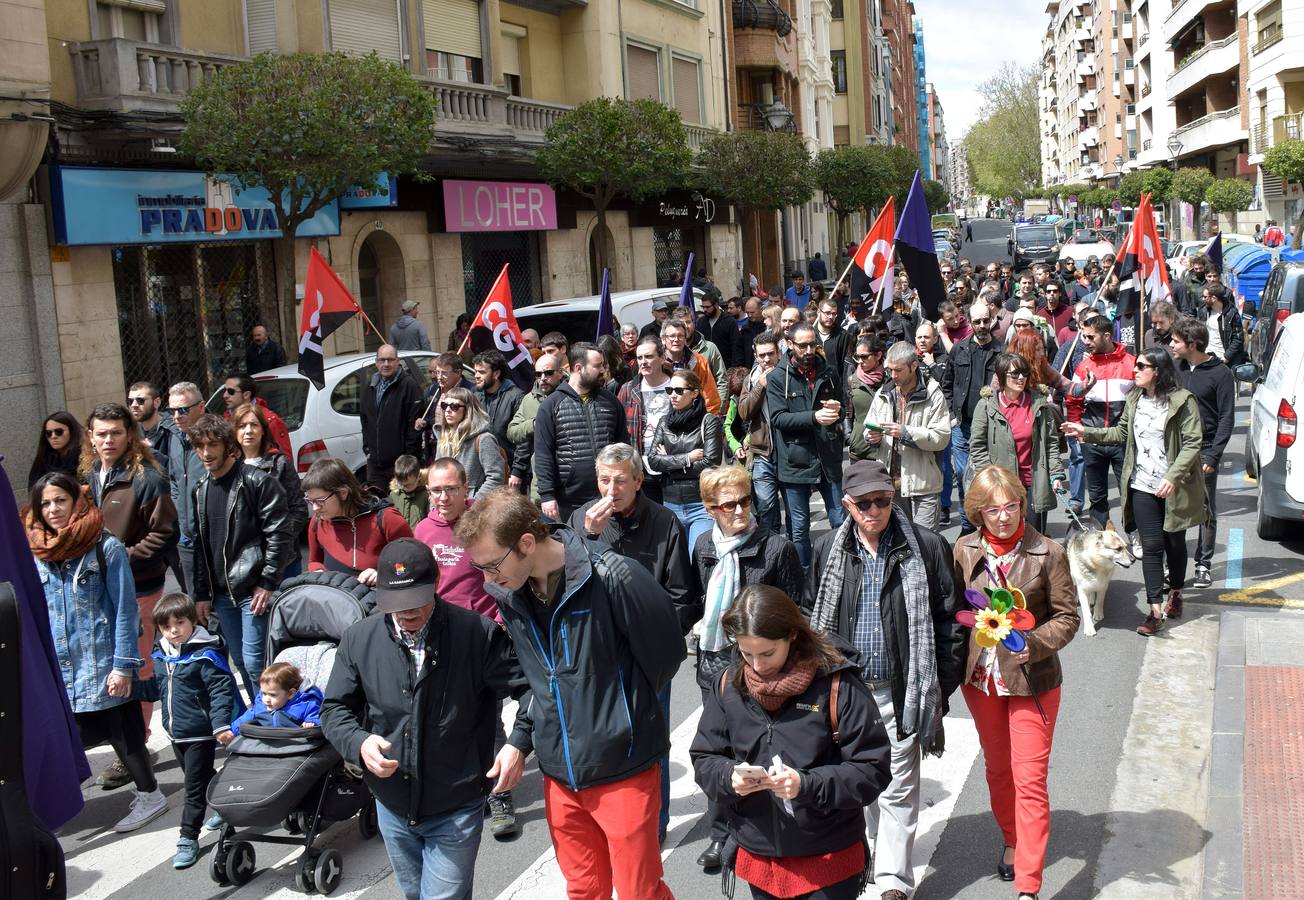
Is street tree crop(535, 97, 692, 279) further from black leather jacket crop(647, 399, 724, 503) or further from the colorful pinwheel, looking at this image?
the colorful pinwheel

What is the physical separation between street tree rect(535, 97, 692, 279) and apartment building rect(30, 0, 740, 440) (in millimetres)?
603

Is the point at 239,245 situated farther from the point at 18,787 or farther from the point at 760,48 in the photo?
the point at 760,48

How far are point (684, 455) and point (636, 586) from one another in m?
3.93

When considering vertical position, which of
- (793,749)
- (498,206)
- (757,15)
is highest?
(757,15)

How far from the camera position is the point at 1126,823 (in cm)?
595

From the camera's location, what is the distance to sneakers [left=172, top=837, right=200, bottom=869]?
599 centimetres

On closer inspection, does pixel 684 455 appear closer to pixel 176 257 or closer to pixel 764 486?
pixel 764 486

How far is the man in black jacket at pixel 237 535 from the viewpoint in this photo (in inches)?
281

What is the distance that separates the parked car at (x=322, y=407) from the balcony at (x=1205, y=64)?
48.2 meters

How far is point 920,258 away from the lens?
1314cm

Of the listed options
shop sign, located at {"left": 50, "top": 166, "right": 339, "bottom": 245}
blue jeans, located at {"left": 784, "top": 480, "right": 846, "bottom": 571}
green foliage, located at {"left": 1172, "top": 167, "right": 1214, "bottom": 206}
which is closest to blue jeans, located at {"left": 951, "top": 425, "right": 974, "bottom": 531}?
blue jeans, located at {"left": 784, "top": 480, "right": 846, "bottom": 571}

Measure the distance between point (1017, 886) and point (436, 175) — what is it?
19.9 m

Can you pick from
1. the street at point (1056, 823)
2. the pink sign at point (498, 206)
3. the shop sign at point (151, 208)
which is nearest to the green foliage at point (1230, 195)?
the pink sign at point (498, 206)

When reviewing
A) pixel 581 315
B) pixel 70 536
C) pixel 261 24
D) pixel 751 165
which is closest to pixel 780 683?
pixel 70 536
